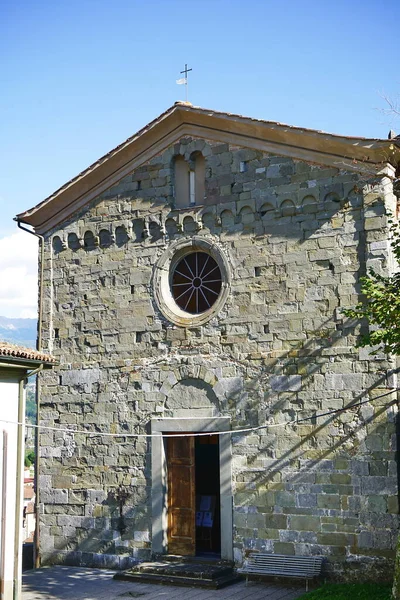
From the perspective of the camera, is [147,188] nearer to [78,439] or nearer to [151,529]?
[78,439]

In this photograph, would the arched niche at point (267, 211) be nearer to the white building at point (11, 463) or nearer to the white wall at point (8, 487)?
the white building at point (11, 463)

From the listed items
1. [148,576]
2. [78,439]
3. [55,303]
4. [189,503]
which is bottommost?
[148,576]

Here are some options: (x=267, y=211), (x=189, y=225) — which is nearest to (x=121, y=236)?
(x=189, y=225)

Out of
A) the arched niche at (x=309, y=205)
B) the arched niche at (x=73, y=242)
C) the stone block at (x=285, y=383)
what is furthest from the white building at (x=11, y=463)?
the arched niche at (x=309, y=205)

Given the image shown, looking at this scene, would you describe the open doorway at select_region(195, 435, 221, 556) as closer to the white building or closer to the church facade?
the church facade

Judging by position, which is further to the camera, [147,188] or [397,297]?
[147,188]

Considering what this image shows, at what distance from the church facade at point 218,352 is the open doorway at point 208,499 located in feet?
0.15

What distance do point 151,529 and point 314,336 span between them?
4.14m

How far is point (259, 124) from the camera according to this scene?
12.3 metres

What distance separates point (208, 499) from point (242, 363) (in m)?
3.22

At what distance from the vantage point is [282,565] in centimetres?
1134

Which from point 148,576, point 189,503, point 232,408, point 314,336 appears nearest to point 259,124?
point 314,336

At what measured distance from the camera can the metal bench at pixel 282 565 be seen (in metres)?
11.0

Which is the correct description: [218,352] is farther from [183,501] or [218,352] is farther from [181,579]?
[181,579]
